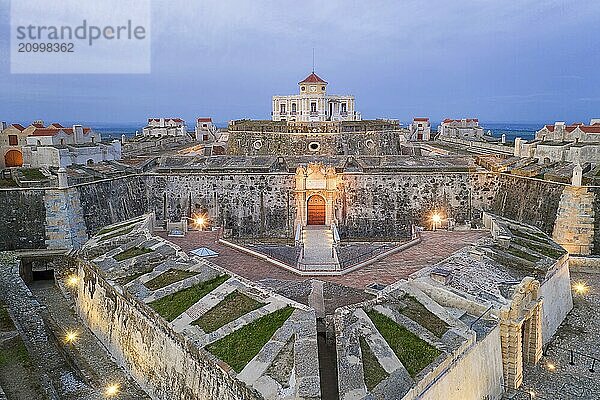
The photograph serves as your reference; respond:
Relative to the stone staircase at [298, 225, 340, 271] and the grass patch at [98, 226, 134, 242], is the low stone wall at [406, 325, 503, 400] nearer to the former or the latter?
the stone staircase at [298, 225, 340, 271]

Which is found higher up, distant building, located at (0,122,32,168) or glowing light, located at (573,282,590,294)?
distant building, located at (0,122,32,168)

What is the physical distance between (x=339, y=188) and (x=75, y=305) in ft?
50.9

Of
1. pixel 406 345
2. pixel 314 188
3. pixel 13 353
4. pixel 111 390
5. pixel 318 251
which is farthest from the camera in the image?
pixel 314 188

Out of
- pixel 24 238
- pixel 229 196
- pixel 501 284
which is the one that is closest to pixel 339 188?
pixel 229 196

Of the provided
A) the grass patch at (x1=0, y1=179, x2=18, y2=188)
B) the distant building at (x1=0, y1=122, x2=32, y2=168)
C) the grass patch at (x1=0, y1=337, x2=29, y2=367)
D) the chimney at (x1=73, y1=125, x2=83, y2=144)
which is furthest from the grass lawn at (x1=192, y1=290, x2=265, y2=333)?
the distant building at (x1=0, y1=122, x2=32, y2=168)

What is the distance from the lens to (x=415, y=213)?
29703 millimetres

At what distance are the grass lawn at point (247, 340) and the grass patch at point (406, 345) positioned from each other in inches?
89.1

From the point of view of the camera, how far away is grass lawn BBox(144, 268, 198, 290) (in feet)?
51.4

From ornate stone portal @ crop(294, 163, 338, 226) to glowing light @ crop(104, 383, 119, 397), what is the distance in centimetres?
1542

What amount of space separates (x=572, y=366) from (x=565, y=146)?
20.0m

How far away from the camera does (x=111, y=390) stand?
14.2 m

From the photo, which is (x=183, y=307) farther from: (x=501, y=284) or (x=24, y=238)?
(x=24, y=238)

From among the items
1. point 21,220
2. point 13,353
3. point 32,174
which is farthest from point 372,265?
point 32,174

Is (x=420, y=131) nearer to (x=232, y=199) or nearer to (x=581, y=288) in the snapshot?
(x=232, y=199)
